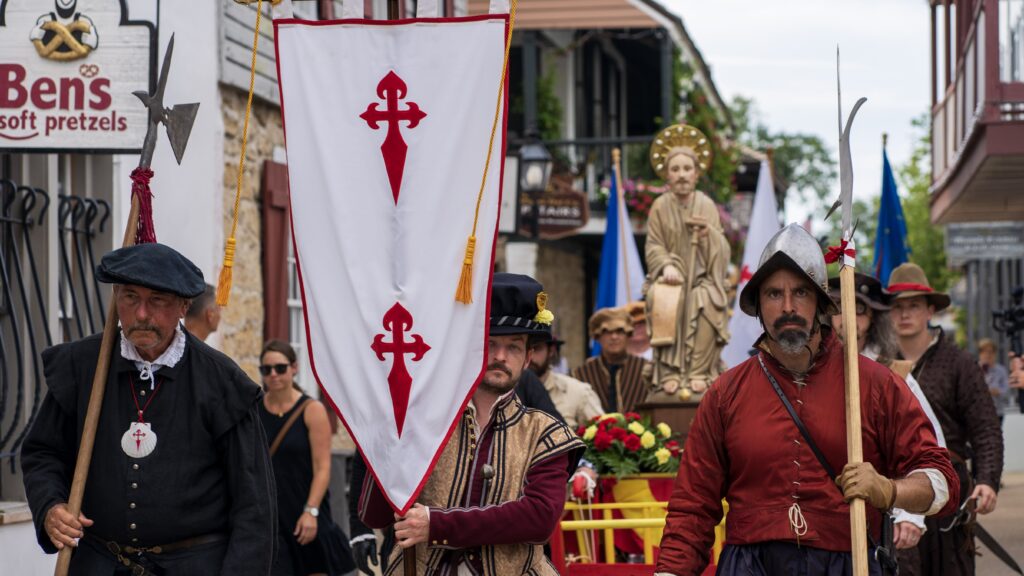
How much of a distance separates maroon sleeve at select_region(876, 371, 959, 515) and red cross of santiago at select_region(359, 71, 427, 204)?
1576 millimetres

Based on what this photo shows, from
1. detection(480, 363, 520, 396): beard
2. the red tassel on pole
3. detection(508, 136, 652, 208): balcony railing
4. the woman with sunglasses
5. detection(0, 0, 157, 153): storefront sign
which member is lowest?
the woman with sunglasses

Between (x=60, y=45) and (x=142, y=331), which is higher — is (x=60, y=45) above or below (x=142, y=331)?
above

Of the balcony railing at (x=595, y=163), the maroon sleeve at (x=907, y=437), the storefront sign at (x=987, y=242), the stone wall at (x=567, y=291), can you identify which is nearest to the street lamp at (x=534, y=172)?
the storefront sign at (x=987, y=242)

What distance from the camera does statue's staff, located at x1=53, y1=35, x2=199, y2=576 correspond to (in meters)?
5.07

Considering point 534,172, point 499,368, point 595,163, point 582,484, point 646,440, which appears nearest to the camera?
point 499,368

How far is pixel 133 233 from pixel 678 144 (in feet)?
24.6

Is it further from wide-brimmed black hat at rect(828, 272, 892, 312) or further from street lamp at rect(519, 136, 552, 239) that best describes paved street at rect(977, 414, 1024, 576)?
street lamp at rect(519, 136, 552, 239)

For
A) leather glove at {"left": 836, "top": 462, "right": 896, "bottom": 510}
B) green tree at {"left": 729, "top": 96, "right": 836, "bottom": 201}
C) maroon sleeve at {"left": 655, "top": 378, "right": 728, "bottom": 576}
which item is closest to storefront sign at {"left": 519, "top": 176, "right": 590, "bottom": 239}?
maroon sleeve at {"left": 655, "top": 378, "right": 728, "bottom": 576}

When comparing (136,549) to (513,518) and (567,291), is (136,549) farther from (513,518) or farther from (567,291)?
(567,291)

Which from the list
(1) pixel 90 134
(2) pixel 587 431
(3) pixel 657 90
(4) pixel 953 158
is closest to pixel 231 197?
(2) pixel 587 431

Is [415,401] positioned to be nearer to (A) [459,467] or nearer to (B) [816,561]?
(A) [459,467]

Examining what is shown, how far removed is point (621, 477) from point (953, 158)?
1222 centimetres

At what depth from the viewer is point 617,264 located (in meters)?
17.2

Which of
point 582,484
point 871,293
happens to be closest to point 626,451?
point 582,484
